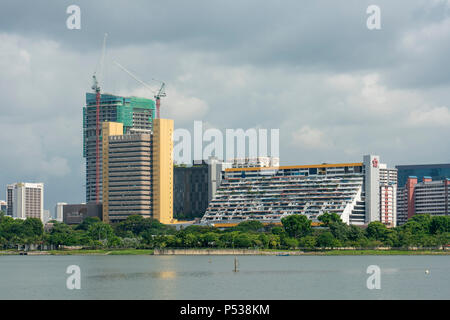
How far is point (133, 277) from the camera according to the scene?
490 ft

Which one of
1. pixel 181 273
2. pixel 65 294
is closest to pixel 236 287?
pixel 65 294

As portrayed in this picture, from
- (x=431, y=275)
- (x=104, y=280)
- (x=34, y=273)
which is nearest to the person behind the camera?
(x=104, y=280)

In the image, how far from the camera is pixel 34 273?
165 m

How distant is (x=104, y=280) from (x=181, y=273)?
817 inches
